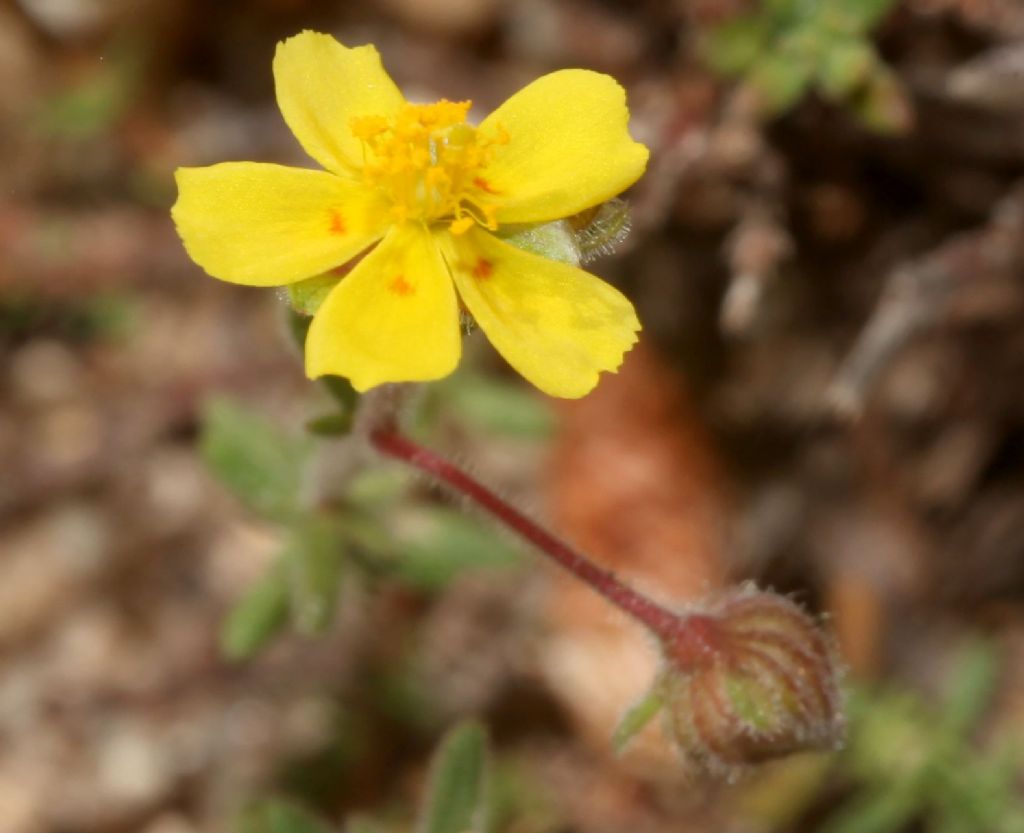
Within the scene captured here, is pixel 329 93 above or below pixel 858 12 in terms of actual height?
below

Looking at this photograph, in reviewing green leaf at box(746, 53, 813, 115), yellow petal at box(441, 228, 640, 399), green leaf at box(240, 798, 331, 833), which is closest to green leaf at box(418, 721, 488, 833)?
green leaf at box(240, 798, 331, 833)

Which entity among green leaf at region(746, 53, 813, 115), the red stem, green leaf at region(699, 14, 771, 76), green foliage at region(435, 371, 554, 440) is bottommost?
the red stem

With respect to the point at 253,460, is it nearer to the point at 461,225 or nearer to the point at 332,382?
the point at 332,382

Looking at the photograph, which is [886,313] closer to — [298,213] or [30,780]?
[298,213]

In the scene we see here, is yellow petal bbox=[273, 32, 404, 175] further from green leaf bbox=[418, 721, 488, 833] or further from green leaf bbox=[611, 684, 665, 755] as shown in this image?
green leaf bbox=[418, 721, 488, 833]

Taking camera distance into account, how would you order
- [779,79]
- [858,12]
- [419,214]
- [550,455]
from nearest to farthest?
1. [419,214]
2. [858,12]
3. [779,79]
4. [550,455]

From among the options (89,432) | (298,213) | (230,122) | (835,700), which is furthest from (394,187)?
(230,122)

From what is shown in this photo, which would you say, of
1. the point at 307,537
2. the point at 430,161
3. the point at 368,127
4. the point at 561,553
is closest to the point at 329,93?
the point at 368,127
